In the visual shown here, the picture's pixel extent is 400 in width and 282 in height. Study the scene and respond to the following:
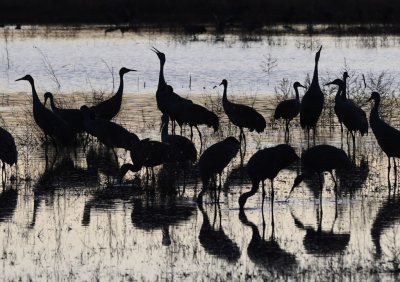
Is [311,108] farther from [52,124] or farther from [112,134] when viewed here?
[52,124]

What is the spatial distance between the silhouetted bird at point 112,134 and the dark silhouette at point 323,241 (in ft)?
12.2

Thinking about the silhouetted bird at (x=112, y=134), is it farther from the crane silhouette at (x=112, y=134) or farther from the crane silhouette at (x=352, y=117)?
the crane silhouette at (x=352, y=117)

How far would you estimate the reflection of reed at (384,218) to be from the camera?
10547mm

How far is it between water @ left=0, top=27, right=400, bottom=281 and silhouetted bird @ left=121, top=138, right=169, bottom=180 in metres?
0.23

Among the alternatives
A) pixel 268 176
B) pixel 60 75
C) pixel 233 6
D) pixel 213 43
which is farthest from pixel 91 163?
pixel 233 6

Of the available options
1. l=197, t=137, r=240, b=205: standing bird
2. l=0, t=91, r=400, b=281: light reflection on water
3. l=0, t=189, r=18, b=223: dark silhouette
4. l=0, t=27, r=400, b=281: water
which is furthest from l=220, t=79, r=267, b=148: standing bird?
l=0, t=189, r=18, b=223: dark silhouette

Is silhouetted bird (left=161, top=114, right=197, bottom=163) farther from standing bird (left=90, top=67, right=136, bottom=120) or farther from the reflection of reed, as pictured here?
standing bird (left=90, top=67, right=136, bottom=120)

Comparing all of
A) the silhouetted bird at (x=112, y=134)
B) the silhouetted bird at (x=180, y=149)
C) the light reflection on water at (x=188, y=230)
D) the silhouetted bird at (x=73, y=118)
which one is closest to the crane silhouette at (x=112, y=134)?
the silhouetted bird at (x=112, y=134)

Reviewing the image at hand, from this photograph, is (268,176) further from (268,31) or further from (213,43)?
→ (268,31)

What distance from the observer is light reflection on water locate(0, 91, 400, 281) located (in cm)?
956

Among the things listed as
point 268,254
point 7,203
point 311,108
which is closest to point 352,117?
point 311,108

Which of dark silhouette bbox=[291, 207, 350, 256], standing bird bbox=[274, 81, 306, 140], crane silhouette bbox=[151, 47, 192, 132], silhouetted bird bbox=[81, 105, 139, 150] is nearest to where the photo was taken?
dark silhouette bbox=[291, 207, 350, 256]

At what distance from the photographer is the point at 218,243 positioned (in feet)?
34.8

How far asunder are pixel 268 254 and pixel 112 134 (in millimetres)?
4930
